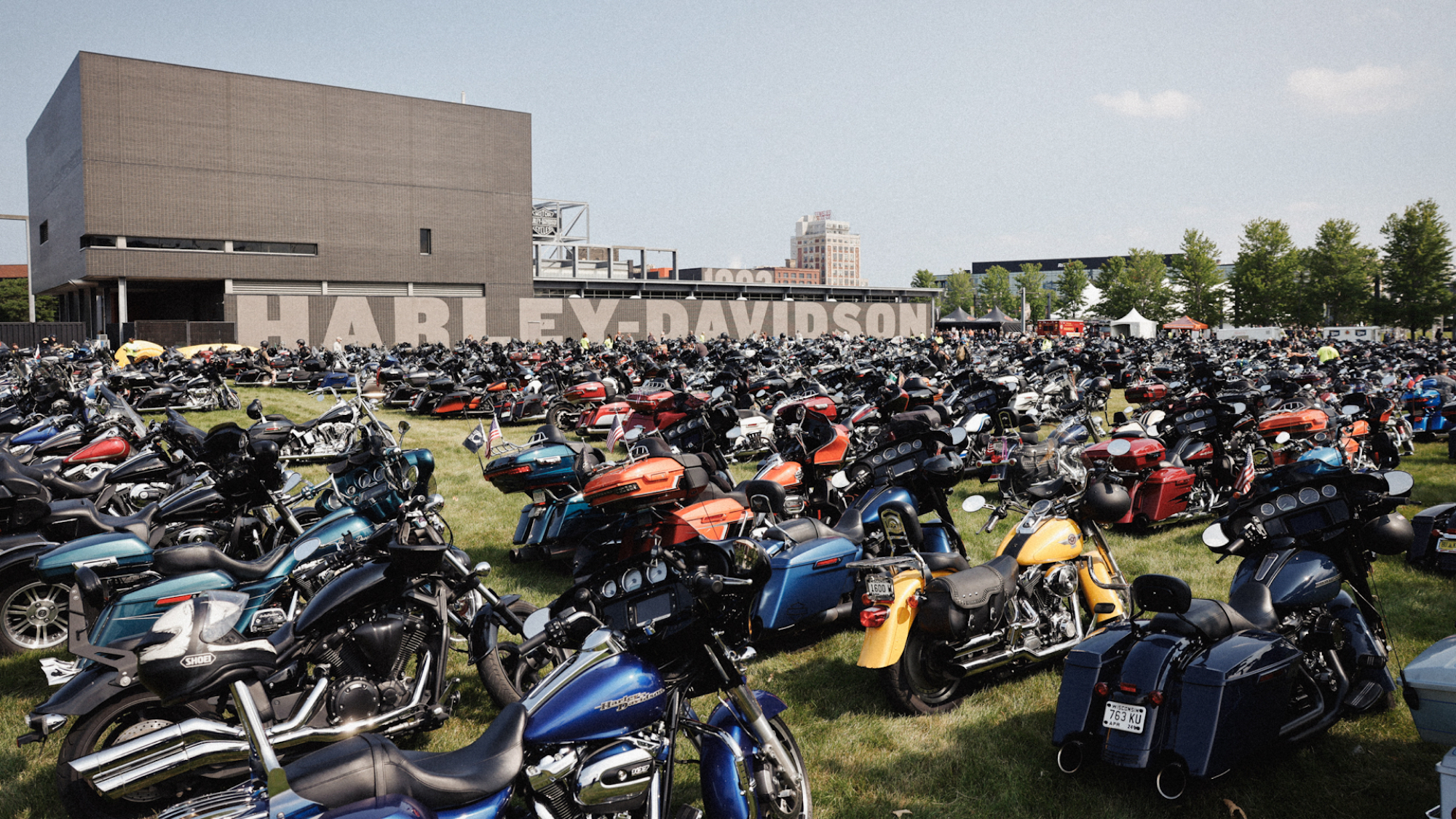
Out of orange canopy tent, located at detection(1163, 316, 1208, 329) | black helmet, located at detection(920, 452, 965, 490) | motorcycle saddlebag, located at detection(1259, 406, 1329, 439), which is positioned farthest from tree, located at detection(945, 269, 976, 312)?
black helmet, located at detection(920, 452, 965, 490)

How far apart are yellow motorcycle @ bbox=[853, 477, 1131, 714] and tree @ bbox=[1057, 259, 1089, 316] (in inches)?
3512

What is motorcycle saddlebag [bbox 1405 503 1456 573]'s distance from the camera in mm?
3645

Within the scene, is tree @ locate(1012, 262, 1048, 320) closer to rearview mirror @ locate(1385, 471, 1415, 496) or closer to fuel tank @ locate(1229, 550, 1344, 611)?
rearview mirror @ locate(1385, 471, 1415, 496)

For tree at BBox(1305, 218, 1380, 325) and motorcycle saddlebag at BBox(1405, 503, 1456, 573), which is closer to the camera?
motorcycle saddlebag at BBox(1405, 503, 1456, 573)

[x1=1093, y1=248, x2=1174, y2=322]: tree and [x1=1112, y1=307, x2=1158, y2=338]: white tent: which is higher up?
[x1=1093, y1=248, x2=1174, y2=322]: tree

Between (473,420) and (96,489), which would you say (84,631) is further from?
(473,420)

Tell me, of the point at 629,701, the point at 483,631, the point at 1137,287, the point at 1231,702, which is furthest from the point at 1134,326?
the point at 629,701

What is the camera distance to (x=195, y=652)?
2963mm

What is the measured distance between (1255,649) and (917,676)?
153 centimetres

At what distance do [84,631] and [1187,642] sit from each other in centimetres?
487

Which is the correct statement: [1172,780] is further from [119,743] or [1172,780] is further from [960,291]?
[960,291]

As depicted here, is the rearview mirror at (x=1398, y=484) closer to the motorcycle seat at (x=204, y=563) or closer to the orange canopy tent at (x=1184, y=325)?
the motorcycle seat at (x=204, y=563)

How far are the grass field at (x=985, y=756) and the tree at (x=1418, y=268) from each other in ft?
187

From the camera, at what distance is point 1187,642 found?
136 inches
